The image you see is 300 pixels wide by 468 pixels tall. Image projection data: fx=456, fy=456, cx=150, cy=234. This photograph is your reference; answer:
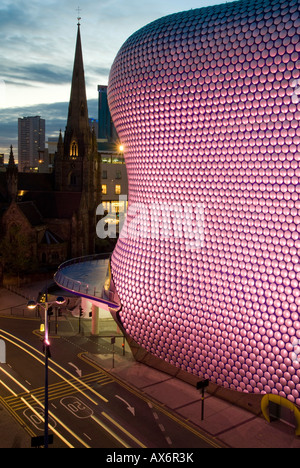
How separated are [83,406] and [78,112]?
169ft

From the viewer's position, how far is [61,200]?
6400 centimetres

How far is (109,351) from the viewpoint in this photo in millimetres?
30828

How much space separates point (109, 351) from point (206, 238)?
11.4m

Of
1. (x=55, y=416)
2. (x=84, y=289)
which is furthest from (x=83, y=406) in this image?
(x=84, y=289)

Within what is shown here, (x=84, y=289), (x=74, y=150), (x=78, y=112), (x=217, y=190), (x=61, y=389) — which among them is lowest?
(x=61, y=389)

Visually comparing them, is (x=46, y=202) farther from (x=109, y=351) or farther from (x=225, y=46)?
(x=225, y=46)

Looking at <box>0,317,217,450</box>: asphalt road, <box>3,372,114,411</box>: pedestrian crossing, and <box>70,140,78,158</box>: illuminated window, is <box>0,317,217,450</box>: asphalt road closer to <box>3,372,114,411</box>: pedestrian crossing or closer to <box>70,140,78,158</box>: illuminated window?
<box>3,372,114,411</box>: pedestrian crossing

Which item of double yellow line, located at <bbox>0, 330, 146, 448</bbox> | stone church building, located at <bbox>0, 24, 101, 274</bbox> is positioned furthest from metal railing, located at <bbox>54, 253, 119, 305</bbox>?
stone church building, located at <bbox>0, 24, 101, 274</bbox>

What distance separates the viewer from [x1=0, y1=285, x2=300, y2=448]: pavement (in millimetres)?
20094

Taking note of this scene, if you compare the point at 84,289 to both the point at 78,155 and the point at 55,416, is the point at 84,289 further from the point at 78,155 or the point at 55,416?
the point at 78,155

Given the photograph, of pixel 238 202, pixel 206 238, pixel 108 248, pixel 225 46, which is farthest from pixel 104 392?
pixel 108 248

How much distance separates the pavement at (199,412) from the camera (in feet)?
65.9

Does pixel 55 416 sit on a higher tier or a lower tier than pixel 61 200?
lower
